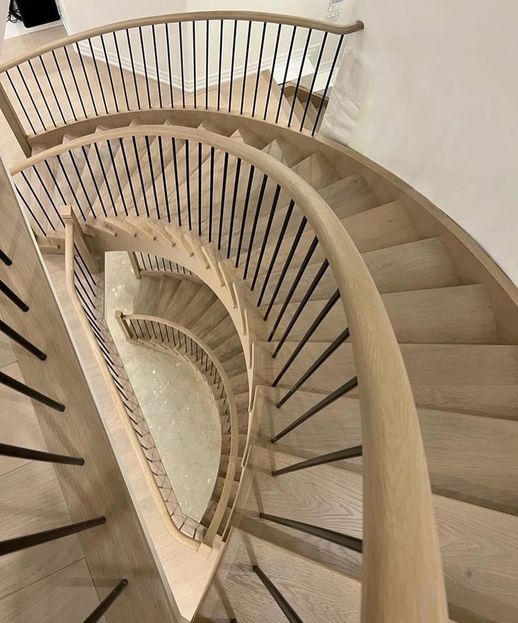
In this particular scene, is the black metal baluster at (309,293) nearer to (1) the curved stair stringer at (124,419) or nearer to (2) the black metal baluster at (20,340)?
(2) the black metal baluster at (20,340)

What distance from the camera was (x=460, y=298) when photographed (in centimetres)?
263

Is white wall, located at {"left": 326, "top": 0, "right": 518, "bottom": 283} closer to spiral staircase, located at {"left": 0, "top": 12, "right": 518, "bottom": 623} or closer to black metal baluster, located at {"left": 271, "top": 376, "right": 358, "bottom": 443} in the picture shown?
spiral staircase, located at {"left": 0, "top": 12, "right": 518, "bottom": 623}

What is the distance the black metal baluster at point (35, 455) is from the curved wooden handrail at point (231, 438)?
97.1 inches

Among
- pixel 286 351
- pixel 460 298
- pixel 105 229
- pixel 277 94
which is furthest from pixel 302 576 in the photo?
pixel 277 94

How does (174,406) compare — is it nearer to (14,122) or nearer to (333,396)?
(14,122)

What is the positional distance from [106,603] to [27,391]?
717mm

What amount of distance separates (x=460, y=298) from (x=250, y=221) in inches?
75.3

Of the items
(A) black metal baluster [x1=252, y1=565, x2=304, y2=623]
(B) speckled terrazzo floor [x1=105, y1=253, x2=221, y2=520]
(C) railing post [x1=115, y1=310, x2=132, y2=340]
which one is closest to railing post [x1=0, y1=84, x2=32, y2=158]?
(B) speckled terrazzo floor [x1=105, y1=253, x2=221, y2=520]

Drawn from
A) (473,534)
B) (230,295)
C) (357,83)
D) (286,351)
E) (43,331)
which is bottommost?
(473,534)

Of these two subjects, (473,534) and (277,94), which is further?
(277,94)

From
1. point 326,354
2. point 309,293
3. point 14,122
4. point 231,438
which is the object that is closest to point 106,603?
point 326,354

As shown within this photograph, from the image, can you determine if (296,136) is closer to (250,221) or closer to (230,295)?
(250,221)

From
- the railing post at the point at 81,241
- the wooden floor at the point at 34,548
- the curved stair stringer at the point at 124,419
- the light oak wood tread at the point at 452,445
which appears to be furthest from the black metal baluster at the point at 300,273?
the railing post at the point at 81,241

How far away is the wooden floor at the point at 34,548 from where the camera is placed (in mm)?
1405
